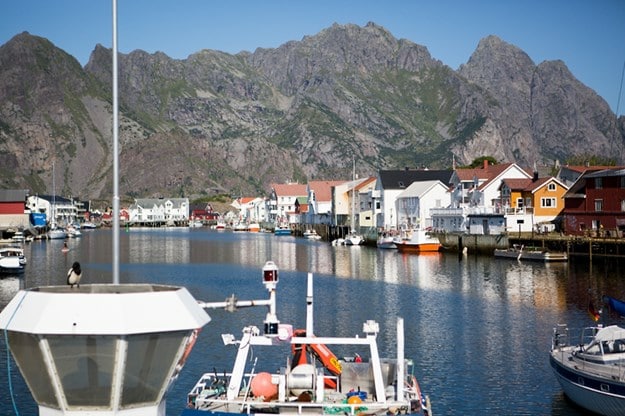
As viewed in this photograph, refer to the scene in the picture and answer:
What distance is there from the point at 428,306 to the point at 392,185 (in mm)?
84896

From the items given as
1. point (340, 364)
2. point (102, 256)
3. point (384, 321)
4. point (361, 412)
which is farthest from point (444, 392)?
point (102, 256)

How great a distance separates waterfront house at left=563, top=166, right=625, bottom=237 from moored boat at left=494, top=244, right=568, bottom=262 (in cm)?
647

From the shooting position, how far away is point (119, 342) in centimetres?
930

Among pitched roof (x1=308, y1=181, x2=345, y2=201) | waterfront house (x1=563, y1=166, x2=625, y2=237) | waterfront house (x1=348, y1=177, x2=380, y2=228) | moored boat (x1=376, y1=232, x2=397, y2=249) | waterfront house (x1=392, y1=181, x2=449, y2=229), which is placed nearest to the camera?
waterfront house (x1=563, y1=166, x2=625, y2=237)

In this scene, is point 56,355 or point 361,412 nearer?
point 56,355

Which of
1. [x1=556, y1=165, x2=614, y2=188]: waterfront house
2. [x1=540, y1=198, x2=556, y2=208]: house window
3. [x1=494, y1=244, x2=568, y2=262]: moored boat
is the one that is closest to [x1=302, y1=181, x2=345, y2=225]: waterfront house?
[x1=556, y1=165, x2=614, y2=188]: waterfront house

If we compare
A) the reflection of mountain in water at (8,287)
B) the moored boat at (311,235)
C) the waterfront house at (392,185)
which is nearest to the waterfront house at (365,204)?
the waterfront house at (392,185)

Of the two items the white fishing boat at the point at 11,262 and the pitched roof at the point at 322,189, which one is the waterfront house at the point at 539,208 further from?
the pitched roof at the point at 322,189

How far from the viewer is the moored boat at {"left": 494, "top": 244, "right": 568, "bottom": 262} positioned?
86062 millimetres

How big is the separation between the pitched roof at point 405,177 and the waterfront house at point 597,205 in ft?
133

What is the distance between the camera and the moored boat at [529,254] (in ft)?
282

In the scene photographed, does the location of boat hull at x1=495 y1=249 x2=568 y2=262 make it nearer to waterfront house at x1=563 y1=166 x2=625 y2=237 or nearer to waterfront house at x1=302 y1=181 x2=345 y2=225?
waterfront house at x1=563 y1=166 x2=625 y2=237

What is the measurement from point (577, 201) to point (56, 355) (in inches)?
3736

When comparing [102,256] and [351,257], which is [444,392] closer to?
[351,257]
